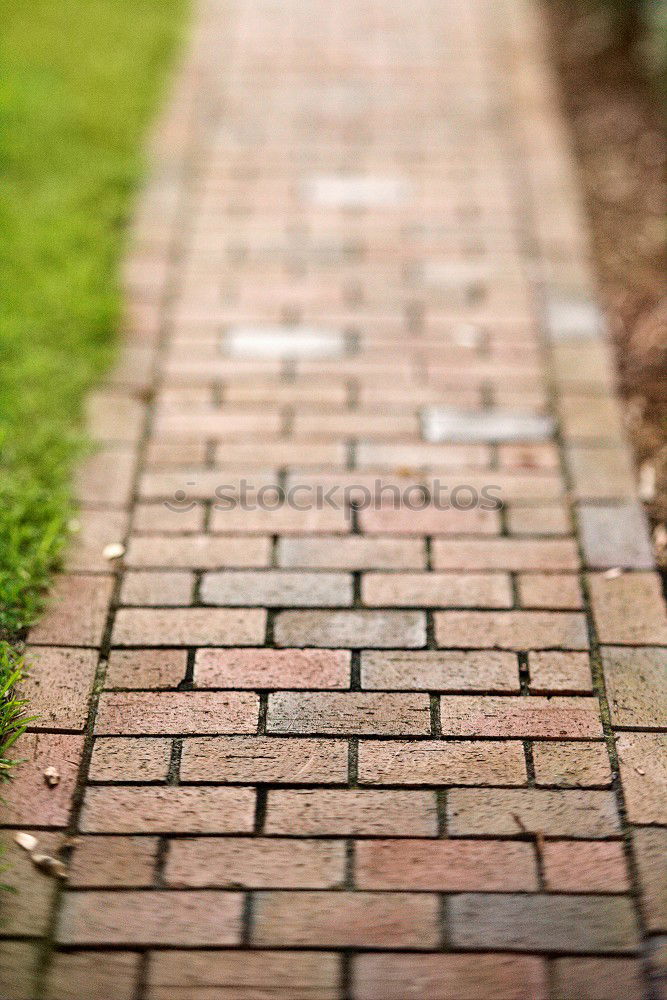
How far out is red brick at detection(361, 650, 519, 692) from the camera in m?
2.08

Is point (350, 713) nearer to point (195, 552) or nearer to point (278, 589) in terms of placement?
point (278, 589)

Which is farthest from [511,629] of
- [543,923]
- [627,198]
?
[627,198]

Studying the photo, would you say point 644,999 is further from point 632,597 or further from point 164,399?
point 164,399

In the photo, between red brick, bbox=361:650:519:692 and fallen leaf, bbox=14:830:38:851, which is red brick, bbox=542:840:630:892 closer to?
red brick, bbox=361:650:519:692

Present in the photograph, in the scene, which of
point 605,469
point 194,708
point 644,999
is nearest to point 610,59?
point 605,469

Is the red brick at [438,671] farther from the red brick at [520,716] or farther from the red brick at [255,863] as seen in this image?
the red brick at [255,863]

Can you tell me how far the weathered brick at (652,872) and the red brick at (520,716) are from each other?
0.24m

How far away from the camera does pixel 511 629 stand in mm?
2193

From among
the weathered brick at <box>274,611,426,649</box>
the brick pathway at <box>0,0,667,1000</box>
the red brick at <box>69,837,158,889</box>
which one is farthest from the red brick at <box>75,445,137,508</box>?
the red brick at <box>69,837,158,889</box>

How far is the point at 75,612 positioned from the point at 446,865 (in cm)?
105

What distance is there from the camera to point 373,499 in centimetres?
252

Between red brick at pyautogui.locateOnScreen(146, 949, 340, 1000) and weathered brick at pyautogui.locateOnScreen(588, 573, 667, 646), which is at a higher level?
weathered brick at pyautogui.locateOnScreen(588, 573, 667, 646)

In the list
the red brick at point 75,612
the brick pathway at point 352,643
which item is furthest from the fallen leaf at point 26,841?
the red brick at point 75,612

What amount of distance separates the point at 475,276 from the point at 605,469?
1.10m
